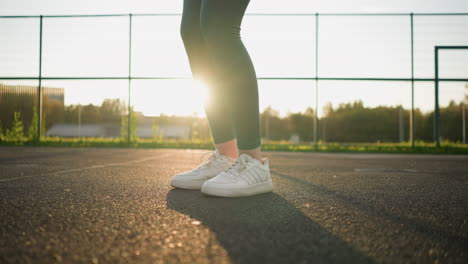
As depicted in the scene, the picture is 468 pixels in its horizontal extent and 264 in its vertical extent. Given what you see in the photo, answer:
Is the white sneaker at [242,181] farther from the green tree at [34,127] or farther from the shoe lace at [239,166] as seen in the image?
the green tree at [34,127]

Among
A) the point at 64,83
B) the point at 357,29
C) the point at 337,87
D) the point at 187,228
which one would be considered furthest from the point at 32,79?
the point at 187,228

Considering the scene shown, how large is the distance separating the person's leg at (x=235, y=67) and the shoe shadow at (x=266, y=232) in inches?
11.1

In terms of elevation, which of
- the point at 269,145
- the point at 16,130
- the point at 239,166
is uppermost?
the point at 16,130

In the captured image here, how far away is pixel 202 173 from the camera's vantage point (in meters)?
1.35

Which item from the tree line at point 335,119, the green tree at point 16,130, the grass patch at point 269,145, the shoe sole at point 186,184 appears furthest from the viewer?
the green tree at point 16,130

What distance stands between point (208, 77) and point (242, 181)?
53 cm

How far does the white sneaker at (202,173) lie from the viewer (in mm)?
1311

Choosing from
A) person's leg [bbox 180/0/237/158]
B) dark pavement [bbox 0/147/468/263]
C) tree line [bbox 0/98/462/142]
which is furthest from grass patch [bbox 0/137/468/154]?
dark pavement [bbox 0/147/468/263]

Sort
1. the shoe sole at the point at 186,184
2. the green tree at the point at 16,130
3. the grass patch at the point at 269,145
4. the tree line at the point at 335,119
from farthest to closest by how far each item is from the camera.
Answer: the green tree at the point at 16,130 → the tree line at the point at 335,119 → the grass patch at the point at 269,145 → the shoe sole at the point at 186,184

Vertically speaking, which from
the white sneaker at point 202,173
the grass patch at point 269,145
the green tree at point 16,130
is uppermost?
the green tree at point 16,130

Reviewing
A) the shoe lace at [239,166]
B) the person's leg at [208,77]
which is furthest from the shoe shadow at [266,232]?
the person's leg at [208,77]

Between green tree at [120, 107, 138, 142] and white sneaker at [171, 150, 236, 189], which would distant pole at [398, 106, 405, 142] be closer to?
green tree at [120, 107, 138, 142]

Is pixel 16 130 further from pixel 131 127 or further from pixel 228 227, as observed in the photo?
pixel 228 227

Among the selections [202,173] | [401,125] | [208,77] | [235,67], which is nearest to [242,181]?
[202,173]
